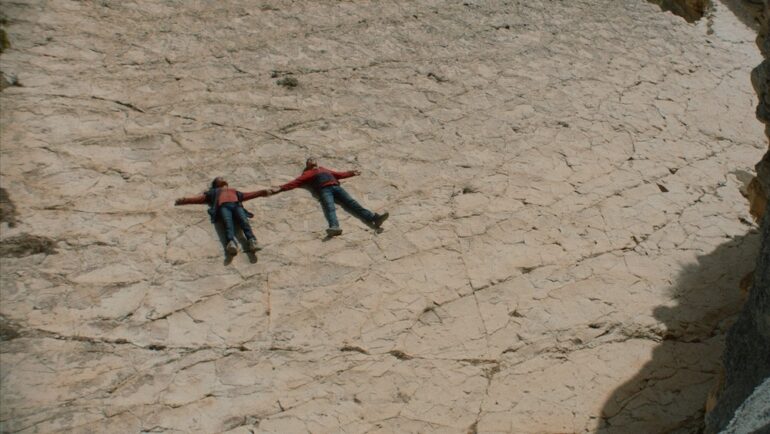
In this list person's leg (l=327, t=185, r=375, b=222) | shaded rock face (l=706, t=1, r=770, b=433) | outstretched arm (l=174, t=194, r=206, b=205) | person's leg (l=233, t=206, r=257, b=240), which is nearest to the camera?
shaded rock face (l=706, t=1, r=770, b=433)

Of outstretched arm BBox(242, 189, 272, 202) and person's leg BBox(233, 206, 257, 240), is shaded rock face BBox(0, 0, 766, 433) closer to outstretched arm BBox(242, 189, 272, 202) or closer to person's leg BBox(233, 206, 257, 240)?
outstretched arm BBox(242, 189, 272, 202)

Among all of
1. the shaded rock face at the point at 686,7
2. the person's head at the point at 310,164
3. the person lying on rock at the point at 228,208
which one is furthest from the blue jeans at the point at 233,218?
the shaded rock face at the point at 686,7

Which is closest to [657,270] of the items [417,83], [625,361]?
[625,361]

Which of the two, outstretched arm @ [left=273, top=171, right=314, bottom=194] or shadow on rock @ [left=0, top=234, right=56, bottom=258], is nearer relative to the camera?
shadow on rock @ [left=0, top=234, right=56, bottom=258]

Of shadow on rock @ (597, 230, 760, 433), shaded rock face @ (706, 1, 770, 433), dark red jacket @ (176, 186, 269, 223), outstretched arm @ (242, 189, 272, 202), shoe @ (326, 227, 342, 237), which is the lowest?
shadow on rock @ (597, 230, 760, 433)

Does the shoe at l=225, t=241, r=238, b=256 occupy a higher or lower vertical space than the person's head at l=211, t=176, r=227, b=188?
lower

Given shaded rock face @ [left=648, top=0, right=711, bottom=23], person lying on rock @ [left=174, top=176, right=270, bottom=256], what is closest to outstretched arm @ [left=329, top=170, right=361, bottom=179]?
person lying on rock @ [left=174, top=176, right=270, bottom=256]

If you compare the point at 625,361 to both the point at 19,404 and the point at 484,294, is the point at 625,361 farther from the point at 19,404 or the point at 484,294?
the point at 19,404

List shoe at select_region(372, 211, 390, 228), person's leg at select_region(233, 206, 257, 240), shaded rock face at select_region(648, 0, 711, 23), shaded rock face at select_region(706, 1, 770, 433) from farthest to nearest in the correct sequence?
shaded rock face at select_region(648, 0, 711, 23), shoe at select_region(372, 211, 390, 228), person's leg at select_region(233, 206, 257, 240), shaded rock face at select_region(706, 1, 770, 433)

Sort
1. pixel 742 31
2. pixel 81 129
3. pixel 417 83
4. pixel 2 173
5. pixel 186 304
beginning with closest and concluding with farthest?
pixel 186 304 → pixel 2 173 → pixel 81 129 → pixel 417 83 → pixel 742 31
